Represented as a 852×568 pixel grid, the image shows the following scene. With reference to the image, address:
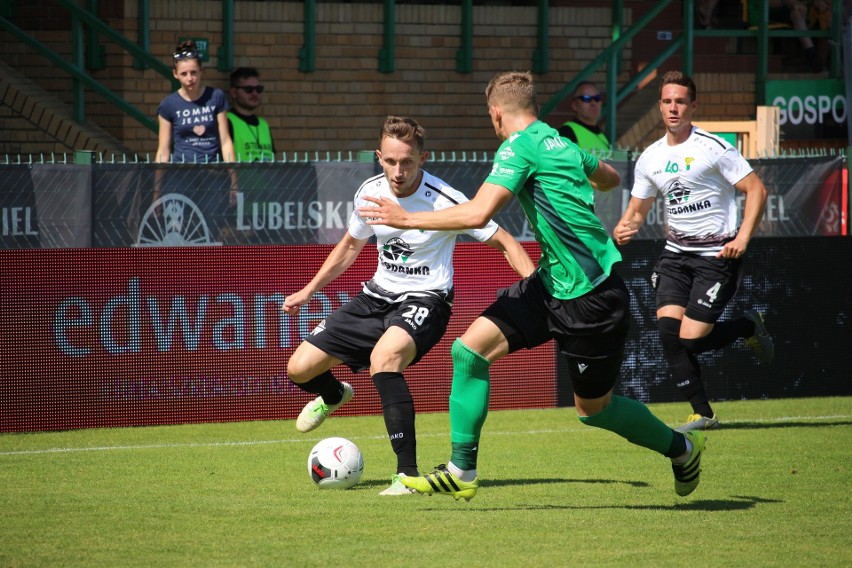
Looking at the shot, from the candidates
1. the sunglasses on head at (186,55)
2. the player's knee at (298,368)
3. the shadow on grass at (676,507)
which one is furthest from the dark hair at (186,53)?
the shadow on grass at (676,507)

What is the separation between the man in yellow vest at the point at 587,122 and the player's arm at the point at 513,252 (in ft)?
17.8

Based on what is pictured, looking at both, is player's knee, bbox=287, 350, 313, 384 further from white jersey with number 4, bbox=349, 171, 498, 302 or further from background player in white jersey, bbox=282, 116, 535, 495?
white jersey with number 4, bbox=349, 171, 498, 302

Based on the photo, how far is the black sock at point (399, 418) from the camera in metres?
7.21

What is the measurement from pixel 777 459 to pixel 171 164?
207 inches

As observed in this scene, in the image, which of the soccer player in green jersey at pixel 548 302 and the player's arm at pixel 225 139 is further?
the player's arm at pixel 225 139

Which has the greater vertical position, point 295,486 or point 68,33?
point 68,33

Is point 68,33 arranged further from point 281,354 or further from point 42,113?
point 281,354

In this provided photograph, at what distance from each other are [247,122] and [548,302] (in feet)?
22.6

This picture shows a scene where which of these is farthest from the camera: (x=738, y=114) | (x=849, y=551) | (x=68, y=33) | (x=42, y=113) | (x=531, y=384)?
(x=738, y=114)

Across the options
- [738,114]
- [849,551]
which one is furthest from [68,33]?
[849,551]

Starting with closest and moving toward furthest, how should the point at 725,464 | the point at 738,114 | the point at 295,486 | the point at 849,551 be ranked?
the point at 849,551, the point at 295,486, the point at 725,464, the point at 738,114

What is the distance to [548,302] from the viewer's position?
672cm

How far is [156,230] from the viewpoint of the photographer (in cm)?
1073

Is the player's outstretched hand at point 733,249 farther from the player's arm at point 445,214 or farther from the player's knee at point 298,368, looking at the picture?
the player's arm at point 445,214
